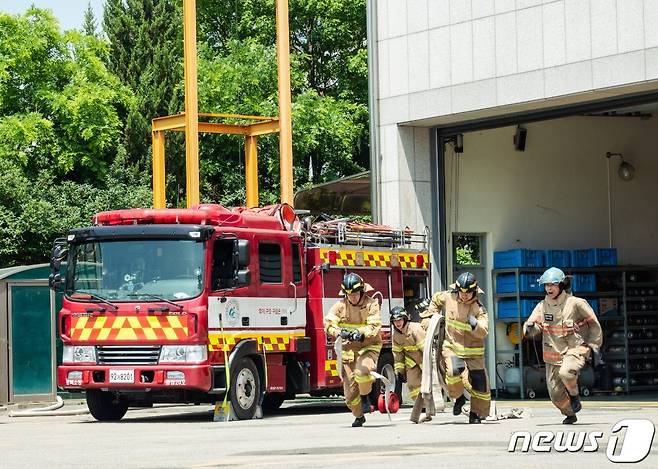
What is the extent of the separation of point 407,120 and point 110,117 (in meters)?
32.0

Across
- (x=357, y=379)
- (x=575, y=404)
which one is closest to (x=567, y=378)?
(x=575, y=404)

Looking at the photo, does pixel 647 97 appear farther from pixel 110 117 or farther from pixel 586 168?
pixel 110 117

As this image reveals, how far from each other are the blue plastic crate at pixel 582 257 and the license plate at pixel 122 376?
12391mm

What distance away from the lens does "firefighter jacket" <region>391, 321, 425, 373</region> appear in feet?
63.1

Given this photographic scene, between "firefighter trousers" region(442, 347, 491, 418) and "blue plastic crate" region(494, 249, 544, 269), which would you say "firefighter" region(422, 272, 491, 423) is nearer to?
"firefighter trousers" region(442, 347, 491, 418)

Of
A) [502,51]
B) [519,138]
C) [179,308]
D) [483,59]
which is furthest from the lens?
[519,138]

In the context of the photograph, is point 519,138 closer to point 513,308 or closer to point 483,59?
point 513,308

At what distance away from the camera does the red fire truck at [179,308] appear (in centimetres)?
1977

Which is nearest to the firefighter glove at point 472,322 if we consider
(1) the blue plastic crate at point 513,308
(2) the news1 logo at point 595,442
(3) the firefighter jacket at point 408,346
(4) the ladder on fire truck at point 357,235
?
(3) the firefighter jacket at point 408,346

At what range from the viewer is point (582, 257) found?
29.8m

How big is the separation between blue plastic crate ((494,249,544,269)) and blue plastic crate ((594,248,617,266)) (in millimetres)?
1373

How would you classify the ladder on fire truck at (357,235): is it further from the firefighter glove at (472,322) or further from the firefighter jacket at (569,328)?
the firefighter jacket at (569,328)

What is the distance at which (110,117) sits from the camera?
5725cm

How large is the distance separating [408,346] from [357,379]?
1430 millimetres
